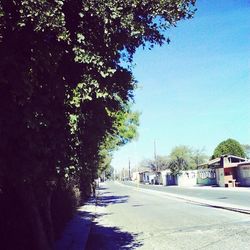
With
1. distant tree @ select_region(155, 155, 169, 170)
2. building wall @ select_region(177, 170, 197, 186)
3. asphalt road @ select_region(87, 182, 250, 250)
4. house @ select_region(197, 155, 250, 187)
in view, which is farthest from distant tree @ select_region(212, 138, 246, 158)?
asphalt road @ select_region(87, 182, 250, 250)

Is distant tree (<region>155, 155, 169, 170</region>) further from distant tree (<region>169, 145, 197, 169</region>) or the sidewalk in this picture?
the sidewalk

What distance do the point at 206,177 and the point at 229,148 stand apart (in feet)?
33.2

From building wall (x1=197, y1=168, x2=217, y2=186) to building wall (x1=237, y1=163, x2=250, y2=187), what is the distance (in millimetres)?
10426

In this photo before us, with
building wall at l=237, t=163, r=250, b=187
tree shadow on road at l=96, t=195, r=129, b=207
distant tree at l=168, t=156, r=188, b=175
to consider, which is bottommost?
tree shadow on road at l=96, t=195, r=129, b=207

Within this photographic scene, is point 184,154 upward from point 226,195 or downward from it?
upward

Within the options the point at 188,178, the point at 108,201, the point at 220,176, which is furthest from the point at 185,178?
the point at 108,201

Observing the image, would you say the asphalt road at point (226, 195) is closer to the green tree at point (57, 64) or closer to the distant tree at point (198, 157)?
the green tree at point (57, 64)

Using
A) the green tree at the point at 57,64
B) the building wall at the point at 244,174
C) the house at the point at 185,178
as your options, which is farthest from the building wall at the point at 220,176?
the green tree at the point at 57,64

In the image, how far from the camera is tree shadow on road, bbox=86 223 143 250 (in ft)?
39.4

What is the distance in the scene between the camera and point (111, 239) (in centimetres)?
1362

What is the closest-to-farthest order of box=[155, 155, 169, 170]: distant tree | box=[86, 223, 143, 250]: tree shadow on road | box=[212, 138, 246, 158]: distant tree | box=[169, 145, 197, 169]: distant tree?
box=[86, 223, 143, 250]: tree shadow on road → box=[212, 138, 246, 158]: distant tree → box=[169, 145, 197, 169]: distant tree → box=[155, 155, 169, 170]: distant tree

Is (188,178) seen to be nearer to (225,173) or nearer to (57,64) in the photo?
(225,173)

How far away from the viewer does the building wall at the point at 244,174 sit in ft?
168

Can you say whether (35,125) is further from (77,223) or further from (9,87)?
(77,223)
